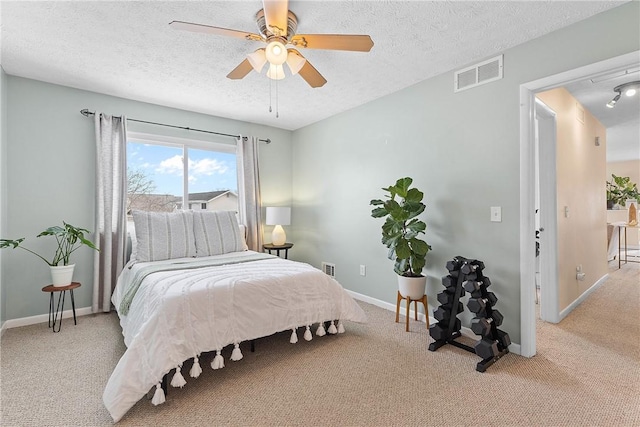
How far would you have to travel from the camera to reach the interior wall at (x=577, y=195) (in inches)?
122

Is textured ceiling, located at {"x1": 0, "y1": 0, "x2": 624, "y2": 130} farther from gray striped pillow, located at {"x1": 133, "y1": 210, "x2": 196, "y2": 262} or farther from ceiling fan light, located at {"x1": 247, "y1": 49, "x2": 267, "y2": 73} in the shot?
gray striped pillow, located at {"x1": 133, "y1": 210, "x2": 196, "y2": 262}

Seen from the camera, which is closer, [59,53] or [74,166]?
[59,53]

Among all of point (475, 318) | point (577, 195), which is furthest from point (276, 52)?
point (577, 195)

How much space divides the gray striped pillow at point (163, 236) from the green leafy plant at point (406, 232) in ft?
6.85

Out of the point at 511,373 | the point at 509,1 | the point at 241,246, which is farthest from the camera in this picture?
the point at 241,246

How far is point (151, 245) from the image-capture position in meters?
3.12

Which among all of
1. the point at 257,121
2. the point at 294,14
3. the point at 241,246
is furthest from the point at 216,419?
the point at 257,121

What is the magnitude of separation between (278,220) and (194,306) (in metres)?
2.40

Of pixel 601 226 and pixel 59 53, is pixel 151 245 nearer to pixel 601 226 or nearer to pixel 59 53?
pixel 59 53

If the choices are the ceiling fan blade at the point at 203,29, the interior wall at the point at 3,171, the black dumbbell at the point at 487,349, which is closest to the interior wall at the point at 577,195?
the black dumbbell at the point at 487,349

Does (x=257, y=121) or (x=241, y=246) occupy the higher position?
(x=257, y=121)

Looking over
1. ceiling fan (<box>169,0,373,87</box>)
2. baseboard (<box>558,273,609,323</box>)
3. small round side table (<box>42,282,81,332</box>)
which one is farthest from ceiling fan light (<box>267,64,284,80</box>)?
baseboard (<box>558,273,609,323</box>)

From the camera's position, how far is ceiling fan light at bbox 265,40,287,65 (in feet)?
6.44

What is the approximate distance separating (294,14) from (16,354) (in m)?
3.30
